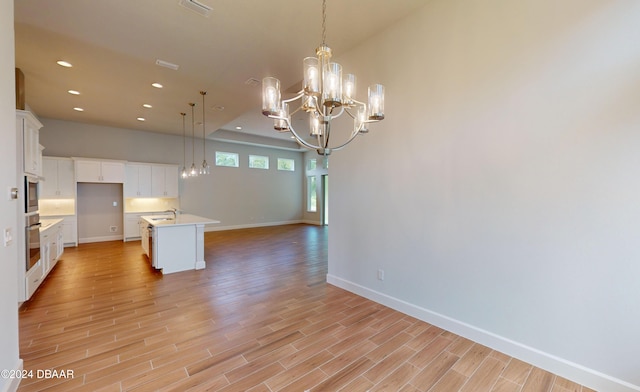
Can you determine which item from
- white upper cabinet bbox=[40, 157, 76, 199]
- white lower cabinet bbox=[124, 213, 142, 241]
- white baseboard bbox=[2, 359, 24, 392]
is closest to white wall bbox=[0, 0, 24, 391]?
white baseboard bbox=[2, 359, 24, 392]

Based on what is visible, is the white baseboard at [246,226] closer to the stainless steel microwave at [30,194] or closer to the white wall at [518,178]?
the stainless steel microwave at [30,194]

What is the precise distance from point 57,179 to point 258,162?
5897 millimetres

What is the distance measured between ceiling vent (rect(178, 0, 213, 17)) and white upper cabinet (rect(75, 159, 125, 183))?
6349mm

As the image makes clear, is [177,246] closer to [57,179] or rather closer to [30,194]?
[30,194]

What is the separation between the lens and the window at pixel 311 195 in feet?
39.1

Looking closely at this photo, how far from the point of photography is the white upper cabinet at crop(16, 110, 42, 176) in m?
3.24

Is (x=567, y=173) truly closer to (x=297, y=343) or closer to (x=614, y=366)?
(x=614, y=366)

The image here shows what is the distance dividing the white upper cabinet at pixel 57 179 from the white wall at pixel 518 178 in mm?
7930

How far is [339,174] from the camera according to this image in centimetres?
389

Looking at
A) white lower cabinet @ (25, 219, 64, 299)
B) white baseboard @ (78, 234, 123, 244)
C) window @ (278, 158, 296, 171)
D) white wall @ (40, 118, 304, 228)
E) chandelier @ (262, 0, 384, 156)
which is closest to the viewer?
chandelier @ (262, 0, 384, 156)

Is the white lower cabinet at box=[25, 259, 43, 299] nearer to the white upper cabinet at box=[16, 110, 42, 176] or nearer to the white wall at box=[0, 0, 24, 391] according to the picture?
the white upper cabinet at box=[16, 110, 42, 176]

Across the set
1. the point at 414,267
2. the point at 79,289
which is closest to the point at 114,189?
the point at 79,289

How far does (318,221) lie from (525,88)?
981 centimetres

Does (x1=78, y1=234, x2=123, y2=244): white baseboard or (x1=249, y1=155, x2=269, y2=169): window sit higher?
(x1=249, y1=155, x2=269, y2=169): window
